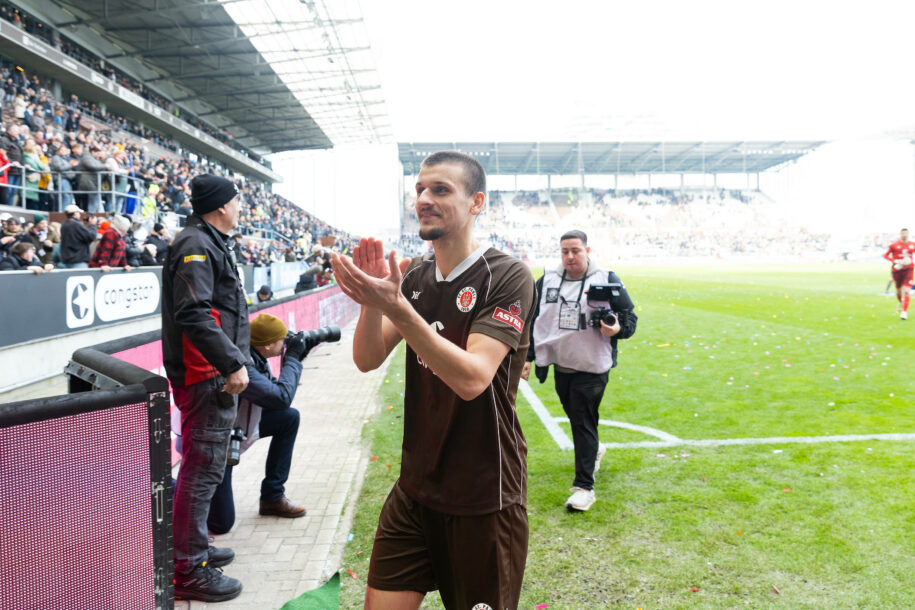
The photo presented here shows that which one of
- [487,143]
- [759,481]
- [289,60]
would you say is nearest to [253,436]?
[759,481]

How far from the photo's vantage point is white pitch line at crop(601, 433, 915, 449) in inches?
236

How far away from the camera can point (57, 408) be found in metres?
1.51

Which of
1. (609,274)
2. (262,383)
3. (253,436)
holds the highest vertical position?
(609,274)

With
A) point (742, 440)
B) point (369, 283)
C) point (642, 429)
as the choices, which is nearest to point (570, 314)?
point (642, 429)

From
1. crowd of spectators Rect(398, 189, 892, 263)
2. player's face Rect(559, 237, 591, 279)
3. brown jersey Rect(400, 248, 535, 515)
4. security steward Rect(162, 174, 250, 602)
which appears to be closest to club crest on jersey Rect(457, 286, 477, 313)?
brown jersey Rect(400, 248, 535, 515)

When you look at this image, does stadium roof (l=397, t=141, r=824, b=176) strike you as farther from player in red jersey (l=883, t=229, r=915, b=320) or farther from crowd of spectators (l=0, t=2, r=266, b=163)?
player in red jersey (l=883, t=229, r=915, b=320)

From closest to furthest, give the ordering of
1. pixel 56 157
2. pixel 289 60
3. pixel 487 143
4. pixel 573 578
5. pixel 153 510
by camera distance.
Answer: pixel 153 510 → pixel 573 578 → pixel 56 157 → pixel 289 60 → pixel 487 143

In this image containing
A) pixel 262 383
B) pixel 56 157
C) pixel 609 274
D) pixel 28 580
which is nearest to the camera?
pixel 28 580

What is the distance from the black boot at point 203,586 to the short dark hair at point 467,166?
272 centimetres

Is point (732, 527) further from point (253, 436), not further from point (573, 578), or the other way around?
point (253, 436)

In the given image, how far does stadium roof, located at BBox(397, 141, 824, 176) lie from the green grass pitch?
197ft

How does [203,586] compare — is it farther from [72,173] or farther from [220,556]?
[72,173]

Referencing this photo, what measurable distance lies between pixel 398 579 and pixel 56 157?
16350 mm

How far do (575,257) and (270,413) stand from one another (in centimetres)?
261
